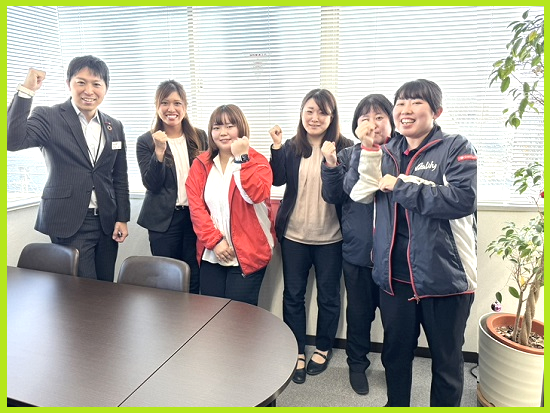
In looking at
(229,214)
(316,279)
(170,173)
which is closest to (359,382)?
(316,279)

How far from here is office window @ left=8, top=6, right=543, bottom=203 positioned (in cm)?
229

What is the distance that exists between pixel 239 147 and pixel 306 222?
1.97 ft

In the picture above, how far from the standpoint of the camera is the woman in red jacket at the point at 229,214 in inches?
78.6

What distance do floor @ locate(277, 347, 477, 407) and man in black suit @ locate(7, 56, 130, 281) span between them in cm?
134

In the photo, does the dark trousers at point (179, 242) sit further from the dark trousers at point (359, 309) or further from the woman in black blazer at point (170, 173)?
the dark trousers at point (359, 309)

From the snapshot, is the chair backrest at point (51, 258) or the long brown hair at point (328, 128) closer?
the chair backrest at point (51, 258)

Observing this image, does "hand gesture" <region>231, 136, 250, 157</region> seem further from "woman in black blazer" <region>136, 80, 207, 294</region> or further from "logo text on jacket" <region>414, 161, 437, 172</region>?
"logo text on jacket" <region>414, 161, 437, 172</region>

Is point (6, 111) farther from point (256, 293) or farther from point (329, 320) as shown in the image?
point (329, 320)

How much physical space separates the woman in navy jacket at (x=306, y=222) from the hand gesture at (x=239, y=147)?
8.6 inches

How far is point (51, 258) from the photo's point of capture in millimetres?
1979

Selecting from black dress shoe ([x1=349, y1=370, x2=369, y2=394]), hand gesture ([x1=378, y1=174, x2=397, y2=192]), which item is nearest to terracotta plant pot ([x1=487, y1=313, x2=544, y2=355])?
black dress shoe ([x1=349, y1=370, x2=369, y2=394])

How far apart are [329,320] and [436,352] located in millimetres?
810

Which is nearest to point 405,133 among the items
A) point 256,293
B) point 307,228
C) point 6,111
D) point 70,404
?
point 307,228

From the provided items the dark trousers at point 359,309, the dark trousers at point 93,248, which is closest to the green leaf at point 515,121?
the dark trousers at point 359,309
